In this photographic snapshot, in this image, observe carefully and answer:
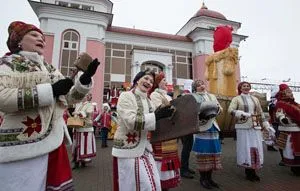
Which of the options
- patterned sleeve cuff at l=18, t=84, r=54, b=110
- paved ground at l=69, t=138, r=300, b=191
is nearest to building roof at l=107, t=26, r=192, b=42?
paved ground at l=69, t=138, r=300, b=191

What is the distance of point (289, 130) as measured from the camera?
4.93 metres

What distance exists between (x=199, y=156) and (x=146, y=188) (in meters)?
2.06

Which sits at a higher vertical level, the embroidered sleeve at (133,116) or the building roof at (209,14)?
the building roof at (209,14)

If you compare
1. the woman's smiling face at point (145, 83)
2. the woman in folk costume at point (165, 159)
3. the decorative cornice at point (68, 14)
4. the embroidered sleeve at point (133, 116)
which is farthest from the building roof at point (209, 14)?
the embroidered sleeve at point (133, 116)

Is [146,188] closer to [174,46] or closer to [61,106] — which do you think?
[61,106]

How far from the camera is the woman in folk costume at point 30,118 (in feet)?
4.97

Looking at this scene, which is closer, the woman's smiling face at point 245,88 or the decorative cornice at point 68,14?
the woman's smiling face at point 245,88

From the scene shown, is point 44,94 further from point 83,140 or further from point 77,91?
point 83,140

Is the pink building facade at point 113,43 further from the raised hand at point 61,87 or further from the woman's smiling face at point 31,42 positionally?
the raised hand at point 61,87

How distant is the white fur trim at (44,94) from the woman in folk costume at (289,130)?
4.72m

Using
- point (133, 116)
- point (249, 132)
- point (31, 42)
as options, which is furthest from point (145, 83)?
point (249, 132)

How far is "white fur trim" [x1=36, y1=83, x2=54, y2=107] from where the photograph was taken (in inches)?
61.0

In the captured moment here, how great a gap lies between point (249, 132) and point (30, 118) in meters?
3.83

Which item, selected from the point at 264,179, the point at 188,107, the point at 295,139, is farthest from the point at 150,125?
the point at 295,139
